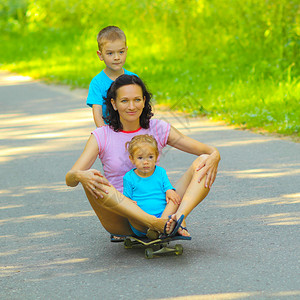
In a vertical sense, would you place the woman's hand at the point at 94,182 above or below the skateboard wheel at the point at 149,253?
above

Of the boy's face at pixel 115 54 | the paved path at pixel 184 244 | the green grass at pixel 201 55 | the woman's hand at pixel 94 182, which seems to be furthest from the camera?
the green grass at pixel 201 55

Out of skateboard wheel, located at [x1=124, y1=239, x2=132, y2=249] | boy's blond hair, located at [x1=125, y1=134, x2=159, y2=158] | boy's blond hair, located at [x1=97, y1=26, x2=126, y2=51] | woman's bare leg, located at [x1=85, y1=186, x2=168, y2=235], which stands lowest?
skateboard wheel, located at [x1=124, y1=239, x2=132, y2=249]

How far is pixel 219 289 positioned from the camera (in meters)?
3.61

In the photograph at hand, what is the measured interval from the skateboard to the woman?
0.06 m

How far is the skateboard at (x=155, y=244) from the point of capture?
407cm

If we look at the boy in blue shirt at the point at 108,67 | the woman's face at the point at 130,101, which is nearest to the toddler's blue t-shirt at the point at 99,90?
the boy in blue shirt at the point at 108,67

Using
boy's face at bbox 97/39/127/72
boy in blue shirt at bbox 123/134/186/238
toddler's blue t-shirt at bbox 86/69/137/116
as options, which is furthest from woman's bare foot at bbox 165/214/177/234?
boy's face at bbox 97/39/127/72

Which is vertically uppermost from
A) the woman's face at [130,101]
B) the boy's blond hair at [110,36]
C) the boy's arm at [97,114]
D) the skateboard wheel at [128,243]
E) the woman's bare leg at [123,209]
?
the boy's blond hair at [110,36]

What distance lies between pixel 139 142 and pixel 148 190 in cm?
31

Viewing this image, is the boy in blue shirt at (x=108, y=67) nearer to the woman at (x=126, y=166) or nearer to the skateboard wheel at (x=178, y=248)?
the woman at (x=126, y=166)

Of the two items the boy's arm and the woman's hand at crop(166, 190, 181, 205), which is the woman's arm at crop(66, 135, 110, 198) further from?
the boy's arm

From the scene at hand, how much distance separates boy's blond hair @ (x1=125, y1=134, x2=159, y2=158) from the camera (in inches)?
165

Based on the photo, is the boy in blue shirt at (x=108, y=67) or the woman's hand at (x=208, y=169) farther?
the boy in blue shirt at (x=108, y=67)

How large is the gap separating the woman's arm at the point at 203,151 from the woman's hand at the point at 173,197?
7.4 inches
